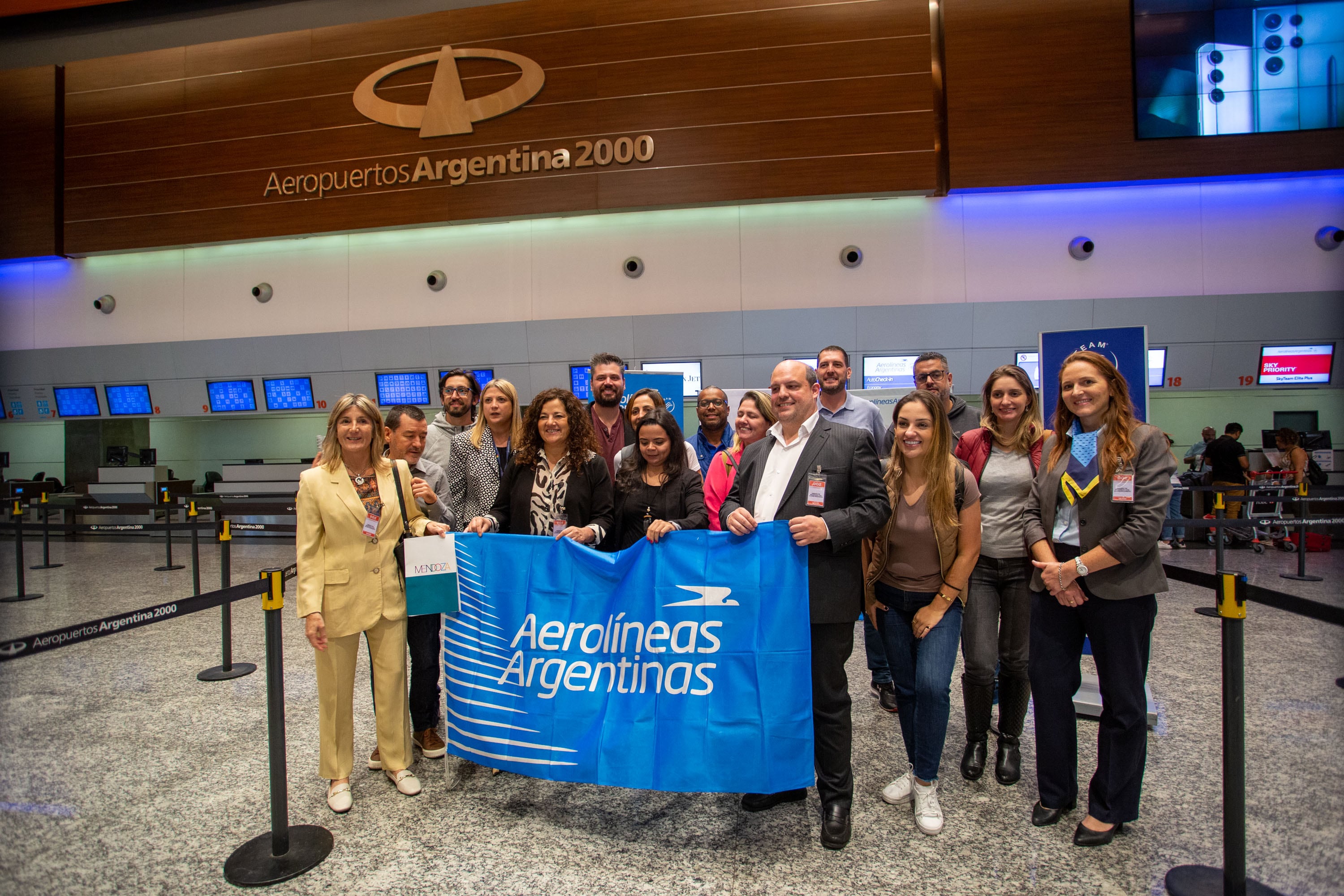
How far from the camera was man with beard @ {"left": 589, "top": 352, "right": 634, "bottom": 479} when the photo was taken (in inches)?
168

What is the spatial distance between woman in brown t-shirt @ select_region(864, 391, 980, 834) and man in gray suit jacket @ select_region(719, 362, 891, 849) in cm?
22

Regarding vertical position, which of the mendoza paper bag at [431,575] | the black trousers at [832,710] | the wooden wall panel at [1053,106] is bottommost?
the black trousers at [832,710]

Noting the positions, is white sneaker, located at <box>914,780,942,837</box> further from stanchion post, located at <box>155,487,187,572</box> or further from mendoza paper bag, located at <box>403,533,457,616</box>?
stanchion post, located at <box>155,487,187,572</box>

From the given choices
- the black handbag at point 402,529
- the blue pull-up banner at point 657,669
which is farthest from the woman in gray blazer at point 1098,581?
the black handbag at point 402,529

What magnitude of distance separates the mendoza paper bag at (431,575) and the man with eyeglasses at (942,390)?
243 cm

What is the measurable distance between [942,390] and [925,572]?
1.59 m

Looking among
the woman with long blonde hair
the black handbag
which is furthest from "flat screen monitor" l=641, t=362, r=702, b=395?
the black handbag

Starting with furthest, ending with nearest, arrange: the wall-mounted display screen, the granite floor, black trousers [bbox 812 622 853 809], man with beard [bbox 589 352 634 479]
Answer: the wall-mounted display screen < man with beard [bbox 589 352 634 479] < black trousers [bbox 812 622 853 809] < the granite floor

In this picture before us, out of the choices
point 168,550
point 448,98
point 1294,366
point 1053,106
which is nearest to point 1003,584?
point 1053,106

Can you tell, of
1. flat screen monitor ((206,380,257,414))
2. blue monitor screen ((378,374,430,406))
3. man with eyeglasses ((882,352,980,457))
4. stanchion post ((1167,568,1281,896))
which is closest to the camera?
stanchion post ((1167,568,1281,896))

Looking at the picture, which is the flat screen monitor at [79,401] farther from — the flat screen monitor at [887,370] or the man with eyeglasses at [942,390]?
the man with eyeglasses at [942,390]

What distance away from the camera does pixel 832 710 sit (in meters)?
2.50

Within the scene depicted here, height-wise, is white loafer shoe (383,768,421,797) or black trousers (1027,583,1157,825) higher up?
black trousers (1027,583,1157,825)

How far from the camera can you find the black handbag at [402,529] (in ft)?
9.58
